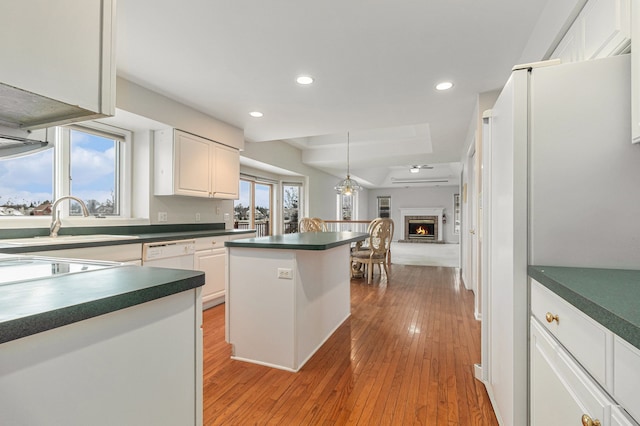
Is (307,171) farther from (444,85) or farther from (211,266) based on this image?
(444,85)

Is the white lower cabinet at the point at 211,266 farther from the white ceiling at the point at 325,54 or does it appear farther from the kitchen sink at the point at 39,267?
the kitchen sink at the point at 39,267

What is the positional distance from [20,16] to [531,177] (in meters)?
1.74

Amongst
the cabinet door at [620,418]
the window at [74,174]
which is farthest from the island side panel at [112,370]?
the window at [74,174]

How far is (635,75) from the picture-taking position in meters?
1.11

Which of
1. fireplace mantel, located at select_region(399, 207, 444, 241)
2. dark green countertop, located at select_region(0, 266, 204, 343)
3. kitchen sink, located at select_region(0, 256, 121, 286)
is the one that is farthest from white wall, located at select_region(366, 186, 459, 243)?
dark green countertop, located at select_region(0, 266, 204, 343)

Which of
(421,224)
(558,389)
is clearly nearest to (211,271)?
(558,389)

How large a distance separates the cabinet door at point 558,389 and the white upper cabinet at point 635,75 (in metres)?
0.81

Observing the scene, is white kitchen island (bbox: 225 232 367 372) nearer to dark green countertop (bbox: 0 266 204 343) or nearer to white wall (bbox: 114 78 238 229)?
dark green countertop (bbox: 0 266 204 343)

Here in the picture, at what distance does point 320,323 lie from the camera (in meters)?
2.69

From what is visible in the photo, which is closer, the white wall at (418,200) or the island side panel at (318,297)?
the island side panel at (318,297)

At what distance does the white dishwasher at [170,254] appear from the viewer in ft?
9.71

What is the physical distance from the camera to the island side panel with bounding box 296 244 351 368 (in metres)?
2.34

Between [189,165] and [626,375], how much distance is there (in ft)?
12.8

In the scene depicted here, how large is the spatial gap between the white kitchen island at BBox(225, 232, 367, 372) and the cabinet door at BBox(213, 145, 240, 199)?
1.96 metres
